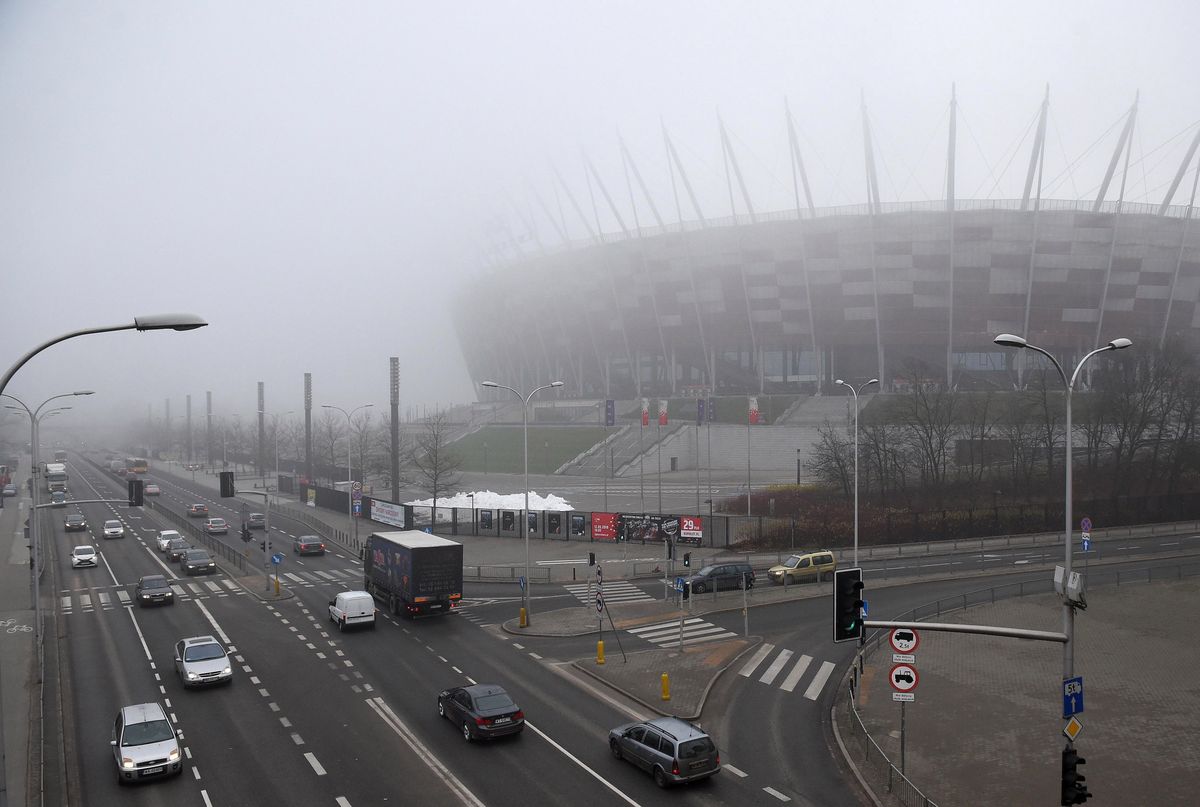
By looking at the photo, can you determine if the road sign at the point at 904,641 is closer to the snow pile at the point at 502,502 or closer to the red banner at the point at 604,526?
the red banner at the point at 604,526

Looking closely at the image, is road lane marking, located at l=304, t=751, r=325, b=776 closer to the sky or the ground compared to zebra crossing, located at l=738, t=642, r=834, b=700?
closer to the sky

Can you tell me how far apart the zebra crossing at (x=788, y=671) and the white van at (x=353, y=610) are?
46.9 ft

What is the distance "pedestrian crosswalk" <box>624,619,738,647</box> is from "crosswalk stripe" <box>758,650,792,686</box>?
2700mm

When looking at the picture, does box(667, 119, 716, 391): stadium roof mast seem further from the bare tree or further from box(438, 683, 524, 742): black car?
box(438, 683, 524, 742): black car

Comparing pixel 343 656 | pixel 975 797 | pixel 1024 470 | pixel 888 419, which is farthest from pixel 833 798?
pixel 888 419

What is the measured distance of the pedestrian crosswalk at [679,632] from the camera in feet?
98.4

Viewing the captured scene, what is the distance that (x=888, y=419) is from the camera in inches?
2862

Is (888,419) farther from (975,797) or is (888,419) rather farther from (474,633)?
(975,797)

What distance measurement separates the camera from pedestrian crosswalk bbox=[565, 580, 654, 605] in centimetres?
3717

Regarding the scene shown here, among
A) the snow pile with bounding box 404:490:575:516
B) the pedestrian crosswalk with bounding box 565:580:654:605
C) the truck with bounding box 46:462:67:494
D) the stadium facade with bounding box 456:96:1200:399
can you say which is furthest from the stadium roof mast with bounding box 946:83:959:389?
the truck with bounding box 46:462:67:494

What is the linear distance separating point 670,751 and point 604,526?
3573cm

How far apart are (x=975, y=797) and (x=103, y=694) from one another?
23095 millimetres

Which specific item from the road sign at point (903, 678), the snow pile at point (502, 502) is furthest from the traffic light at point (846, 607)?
the snow pile at point (502, 502)

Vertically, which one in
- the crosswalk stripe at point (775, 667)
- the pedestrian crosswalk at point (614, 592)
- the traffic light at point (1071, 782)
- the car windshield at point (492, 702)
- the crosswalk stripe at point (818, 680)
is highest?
the traffic light at point (1071, 782)
